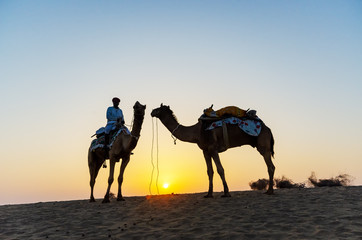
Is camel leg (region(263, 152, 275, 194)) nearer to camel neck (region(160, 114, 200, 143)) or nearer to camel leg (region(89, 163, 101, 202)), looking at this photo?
camel neck (region(160, 114, 200, 143))

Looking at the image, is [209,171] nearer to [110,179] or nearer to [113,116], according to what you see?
[110,179]

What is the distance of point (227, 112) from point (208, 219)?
502 centimetres

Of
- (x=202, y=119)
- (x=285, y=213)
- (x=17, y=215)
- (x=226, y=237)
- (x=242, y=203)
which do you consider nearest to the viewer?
(x=226, y=237)

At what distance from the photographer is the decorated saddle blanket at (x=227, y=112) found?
12.8m

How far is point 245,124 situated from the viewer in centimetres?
1259

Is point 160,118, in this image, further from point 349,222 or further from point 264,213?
point 349,222

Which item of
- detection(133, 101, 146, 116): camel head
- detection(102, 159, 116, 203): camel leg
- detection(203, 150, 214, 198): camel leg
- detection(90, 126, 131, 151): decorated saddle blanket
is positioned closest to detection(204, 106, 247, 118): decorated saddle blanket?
detection(203, 150, 214, 198): camel leg

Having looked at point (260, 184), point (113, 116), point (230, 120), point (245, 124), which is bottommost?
point (260, 184)

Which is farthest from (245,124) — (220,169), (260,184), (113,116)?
(260,184)

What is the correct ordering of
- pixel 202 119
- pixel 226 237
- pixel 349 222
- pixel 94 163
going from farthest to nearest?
1. pixel 94 163
2. pixel 202 119
3. pixel 349 222
4. pixel 226 237

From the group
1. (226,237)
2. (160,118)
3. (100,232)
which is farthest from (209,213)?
(160,118)

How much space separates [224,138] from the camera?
492 inches

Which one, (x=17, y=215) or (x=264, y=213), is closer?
(x=264, y=213)

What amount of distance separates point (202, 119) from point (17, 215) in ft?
24.0
